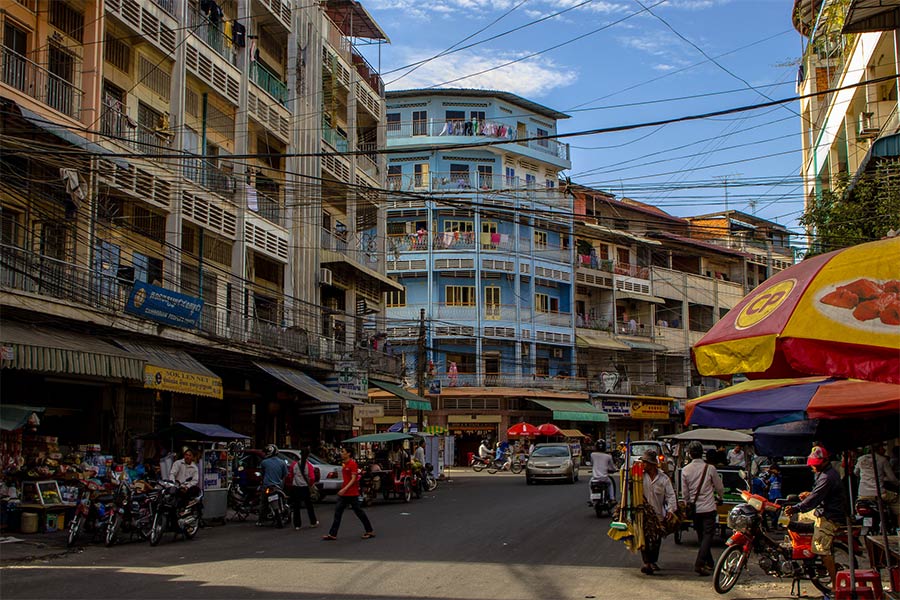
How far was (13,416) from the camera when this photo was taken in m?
16.1

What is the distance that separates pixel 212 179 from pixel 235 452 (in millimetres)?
8131

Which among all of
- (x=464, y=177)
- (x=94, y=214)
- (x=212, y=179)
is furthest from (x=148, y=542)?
(x=464, y=177)

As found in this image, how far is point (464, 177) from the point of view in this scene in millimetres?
55812

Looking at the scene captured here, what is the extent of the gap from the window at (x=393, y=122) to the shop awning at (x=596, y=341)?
16889mm

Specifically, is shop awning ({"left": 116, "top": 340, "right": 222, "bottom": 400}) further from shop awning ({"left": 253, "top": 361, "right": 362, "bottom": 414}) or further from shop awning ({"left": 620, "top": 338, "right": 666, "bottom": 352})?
shop awning ({"left": 620, "top": 338, "right": 666, "bottom": 352})

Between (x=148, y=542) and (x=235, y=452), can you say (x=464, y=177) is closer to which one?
(x=235, y=452)

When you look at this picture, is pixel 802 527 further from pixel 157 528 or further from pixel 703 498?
pixel 157 528

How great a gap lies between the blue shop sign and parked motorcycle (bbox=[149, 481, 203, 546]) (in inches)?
233

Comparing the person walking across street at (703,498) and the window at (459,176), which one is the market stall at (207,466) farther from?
the window at (459,176)

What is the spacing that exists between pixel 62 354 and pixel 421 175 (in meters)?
40.3

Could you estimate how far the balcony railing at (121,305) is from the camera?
1786 centimetres

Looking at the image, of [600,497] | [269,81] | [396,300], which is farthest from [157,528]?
[396,300]

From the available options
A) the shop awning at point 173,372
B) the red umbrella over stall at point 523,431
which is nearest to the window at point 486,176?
the red umbrella over stall at point 523,431

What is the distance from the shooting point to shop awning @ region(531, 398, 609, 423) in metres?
54.7
